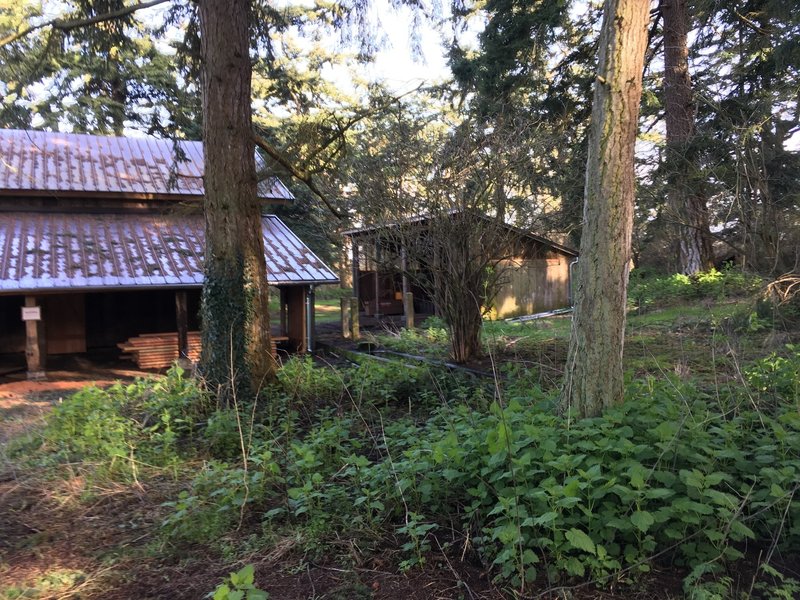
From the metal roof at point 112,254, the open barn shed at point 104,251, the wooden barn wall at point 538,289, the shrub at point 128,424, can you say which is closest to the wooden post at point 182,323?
the open barn shed at point 104,251

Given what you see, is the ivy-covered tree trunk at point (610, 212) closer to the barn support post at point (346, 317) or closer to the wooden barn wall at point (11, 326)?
the barn support post at point (346, 317)

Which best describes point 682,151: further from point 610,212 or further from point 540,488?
point 540,488

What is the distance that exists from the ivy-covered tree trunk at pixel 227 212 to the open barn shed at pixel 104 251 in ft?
16.5

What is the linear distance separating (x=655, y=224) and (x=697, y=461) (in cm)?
858

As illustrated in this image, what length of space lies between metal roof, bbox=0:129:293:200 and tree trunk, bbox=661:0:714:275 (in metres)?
9.26

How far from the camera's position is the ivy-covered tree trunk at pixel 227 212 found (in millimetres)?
7195

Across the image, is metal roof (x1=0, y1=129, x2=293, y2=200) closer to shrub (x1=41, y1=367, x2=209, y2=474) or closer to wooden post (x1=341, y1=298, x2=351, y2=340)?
wooden post (x1=341, y1=298, x2=351, y2=340)

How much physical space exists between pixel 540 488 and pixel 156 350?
493 inches

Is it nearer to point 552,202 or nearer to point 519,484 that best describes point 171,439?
point 519,484

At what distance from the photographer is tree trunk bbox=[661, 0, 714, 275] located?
9.67 metres

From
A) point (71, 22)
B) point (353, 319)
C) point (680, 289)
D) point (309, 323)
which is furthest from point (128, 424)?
point (680, 289)

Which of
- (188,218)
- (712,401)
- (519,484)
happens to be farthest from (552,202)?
(188,218)

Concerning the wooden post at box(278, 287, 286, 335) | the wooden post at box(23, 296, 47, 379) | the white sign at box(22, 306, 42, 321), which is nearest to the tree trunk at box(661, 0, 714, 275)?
the wooden post at box(278, 287, 286, 335)

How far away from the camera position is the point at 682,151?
9.84m
